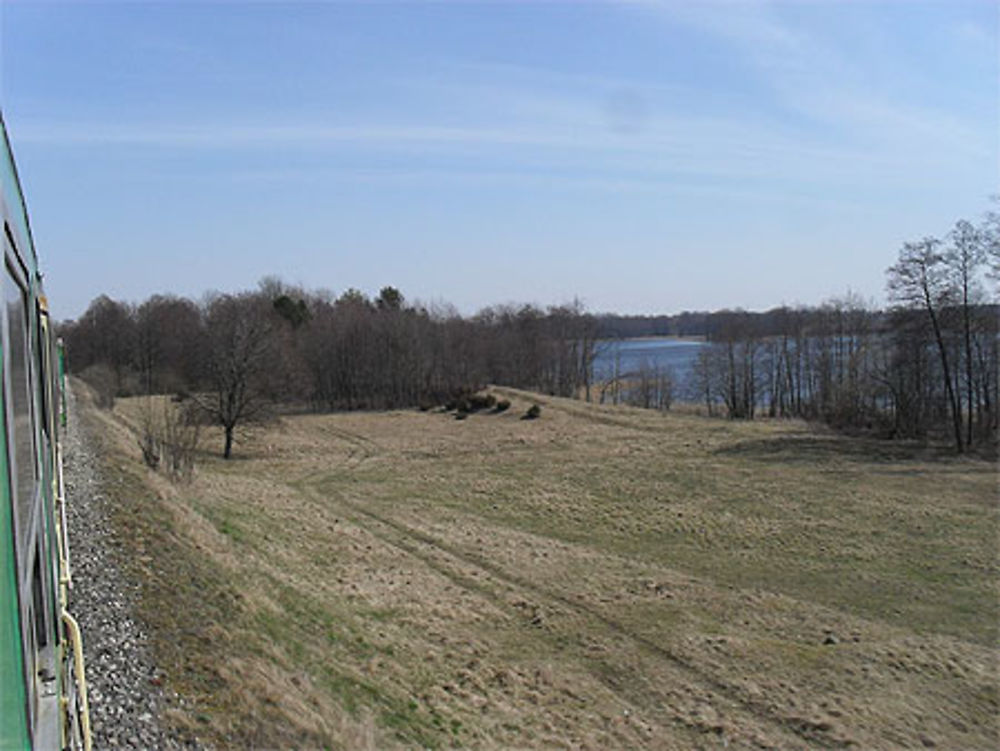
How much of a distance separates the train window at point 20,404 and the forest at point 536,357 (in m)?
36.6

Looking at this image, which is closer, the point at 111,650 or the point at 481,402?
the point at 111,650

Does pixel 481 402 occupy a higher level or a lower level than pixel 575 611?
higher

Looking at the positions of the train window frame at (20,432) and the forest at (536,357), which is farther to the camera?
the forest at (536,357)

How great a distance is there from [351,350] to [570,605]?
191 feet

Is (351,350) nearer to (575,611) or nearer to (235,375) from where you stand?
(235,375)

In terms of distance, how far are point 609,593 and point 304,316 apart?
65.9m

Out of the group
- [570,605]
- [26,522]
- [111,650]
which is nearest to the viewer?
[26,522]

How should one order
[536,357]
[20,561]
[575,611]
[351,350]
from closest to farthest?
1. [20,561]
2. [575,611]
3. [351,350]
4. [536,357]

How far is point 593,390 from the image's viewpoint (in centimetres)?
9431

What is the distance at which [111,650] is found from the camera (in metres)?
8.45

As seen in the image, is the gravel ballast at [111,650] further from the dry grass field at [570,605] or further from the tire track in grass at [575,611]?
the tire track in grass at [575,611]

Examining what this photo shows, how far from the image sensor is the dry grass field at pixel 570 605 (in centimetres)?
1077

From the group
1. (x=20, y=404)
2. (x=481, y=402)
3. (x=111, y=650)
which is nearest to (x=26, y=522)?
(x=20, y=404)

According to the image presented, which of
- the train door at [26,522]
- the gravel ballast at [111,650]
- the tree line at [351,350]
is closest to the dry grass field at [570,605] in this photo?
the gravel ballast at [111,650]
